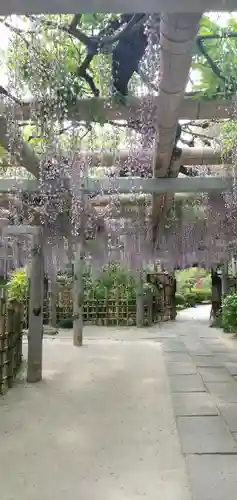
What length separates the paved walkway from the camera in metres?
2.37

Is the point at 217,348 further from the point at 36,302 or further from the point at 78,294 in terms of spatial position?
the point at 36,302

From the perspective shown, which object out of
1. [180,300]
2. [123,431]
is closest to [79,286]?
[123,431]

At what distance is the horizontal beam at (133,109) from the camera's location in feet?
8.39

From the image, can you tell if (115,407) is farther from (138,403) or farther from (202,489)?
(202,489)

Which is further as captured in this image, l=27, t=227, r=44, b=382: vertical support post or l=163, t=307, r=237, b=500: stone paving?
l=27, t=227, r=44, b=382: vertical support post

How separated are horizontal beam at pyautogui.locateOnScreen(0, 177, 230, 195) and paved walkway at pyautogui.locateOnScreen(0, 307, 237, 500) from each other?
1.70m

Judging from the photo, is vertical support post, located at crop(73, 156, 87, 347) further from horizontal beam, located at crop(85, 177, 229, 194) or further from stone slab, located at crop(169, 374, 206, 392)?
stone slab, located at crop(169, 374, 206, 392)

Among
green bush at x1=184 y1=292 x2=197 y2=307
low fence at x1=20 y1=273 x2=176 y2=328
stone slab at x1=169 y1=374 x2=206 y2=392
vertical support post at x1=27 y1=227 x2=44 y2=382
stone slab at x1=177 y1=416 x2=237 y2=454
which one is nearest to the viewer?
stone slab at x1=177 y1=416 x2=237 y2=454

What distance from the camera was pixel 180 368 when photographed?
5.47 meters

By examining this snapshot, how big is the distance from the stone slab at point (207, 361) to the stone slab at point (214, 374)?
212mm

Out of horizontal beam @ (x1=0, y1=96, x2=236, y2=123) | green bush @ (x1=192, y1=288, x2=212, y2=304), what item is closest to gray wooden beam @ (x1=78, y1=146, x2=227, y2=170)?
horizontal beam @ (x1=0, y1=96, x2=236, y2=123)

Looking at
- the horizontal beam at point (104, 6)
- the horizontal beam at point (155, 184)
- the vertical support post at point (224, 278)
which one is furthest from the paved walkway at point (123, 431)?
the vertical support post at point (224, 278)

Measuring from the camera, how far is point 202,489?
230cm

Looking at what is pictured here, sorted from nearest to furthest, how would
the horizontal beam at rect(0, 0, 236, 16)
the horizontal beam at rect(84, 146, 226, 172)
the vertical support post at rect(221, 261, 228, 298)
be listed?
the horizontal beam at rect(0, 0, 236, 16) → the horizontal beam at rect(84, 146, 226, 172) → the vertical support post at rect(221, 261, 228, 298)
